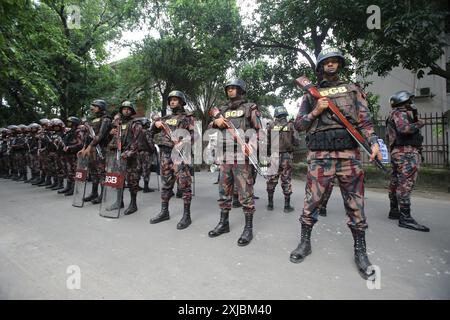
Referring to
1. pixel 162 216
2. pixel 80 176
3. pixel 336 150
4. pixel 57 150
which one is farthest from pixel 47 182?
pixel 336 150

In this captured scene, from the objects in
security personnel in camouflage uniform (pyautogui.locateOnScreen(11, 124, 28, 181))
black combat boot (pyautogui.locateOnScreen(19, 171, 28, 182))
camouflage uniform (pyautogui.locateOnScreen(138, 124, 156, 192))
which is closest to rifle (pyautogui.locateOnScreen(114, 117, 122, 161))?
camouflage uniform (pyautogui.locateOnScreen(138, 124, 156, 192))

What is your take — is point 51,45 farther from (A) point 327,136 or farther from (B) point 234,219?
(A) point 327,136

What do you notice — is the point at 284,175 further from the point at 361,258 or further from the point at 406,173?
the point at 361,258

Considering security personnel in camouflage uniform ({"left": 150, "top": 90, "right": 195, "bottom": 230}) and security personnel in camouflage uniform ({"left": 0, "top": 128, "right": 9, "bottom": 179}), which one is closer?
security personnel in camouflage uniform ({"left": 150, "top": 90, "right": 195, "bottom": 230})

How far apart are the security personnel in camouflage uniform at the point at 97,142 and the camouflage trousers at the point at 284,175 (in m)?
3.47

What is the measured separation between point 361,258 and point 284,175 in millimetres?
2737

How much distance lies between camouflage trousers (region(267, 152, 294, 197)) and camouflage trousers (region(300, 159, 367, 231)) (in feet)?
7.64

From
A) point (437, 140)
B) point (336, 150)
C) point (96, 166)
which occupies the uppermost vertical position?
point (437, 140)

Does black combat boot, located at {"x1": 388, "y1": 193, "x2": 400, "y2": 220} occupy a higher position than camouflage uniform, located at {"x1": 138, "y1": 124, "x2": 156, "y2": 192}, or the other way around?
camouflage uniform, located at {"x1": 138, "y1": 124, "x2": 156, "y2": 192}

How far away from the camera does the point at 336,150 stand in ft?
9.21

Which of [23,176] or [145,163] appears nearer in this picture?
[145,163]

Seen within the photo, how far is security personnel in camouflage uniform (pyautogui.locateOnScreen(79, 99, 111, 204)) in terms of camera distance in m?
5.45

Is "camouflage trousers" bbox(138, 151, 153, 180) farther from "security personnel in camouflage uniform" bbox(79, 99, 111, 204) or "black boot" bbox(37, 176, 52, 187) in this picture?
"black boot" bbox(37, 176, 52, 187)

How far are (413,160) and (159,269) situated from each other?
408 centimetres
